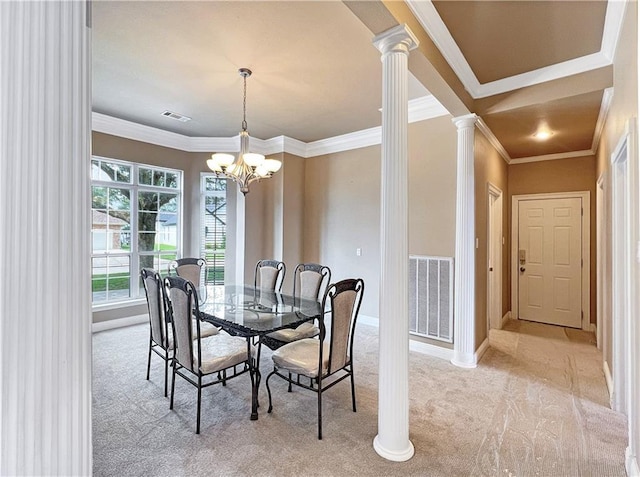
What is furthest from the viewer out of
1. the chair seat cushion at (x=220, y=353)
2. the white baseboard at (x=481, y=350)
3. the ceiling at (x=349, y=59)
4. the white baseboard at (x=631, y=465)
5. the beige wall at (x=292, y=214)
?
the beige wall at (x=292, y=214)

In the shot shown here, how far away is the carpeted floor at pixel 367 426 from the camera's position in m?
1.91

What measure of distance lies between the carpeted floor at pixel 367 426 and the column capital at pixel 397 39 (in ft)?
8.33

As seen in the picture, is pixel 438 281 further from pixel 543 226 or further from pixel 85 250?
pixel 85 250

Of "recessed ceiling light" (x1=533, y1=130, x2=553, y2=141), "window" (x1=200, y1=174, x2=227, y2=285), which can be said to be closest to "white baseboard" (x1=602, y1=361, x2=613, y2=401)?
"recessed ceiling light" (x1=533, y1=130, x2=553, y2=141)

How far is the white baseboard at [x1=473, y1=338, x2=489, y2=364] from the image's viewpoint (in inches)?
137

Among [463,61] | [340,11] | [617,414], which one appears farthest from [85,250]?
[617,414]

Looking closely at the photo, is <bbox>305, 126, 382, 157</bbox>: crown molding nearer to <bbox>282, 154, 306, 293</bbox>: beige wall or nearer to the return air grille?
<bbox>282, 154, 306, 293</bbox>: beige wall

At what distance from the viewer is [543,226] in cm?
504

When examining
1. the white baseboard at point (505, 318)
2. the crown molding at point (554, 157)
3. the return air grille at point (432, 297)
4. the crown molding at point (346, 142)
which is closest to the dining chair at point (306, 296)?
the return air grille at point (432, 297)

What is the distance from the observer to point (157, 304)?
271 cm

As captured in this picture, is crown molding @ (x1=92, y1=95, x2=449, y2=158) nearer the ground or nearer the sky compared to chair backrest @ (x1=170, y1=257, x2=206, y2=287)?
nearer the sky

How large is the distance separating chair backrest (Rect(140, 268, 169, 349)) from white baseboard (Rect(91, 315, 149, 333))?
2.16 m

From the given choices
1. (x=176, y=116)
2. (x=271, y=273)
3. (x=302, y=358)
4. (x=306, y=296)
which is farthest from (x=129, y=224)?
(x=302, y=358)

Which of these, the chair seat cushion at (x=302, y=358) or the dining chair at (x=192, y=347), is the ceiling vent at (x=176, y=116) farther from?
the chair seat cushion at (x=302, y=358)
